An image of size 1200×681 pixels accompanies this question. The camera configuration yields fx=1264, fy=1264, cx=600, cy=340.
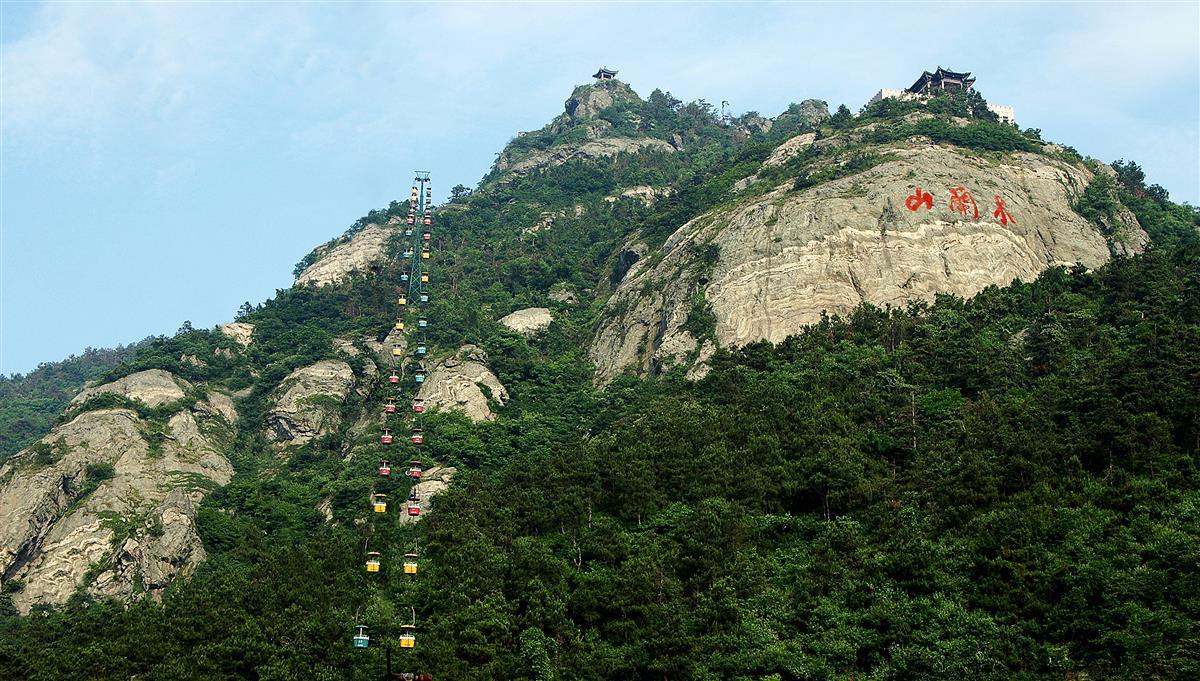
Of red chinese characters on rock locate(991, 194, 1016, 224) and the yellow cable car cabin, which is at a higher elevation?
red chinese characters on rock locate(991, 194, 1016, 224)

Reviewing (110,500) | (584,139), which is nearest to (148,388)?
(110,500)

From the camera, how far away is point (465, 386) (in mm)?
69188

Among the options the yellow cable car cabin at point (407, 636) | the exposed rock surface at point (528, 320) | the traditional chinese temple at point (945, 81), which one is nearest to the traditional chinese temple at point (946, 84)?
the traditional chinese temple at point (945, 81)

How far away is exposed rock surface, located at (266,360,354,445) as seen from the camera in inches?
2803

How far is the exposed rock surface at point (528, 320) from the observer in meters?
78.2

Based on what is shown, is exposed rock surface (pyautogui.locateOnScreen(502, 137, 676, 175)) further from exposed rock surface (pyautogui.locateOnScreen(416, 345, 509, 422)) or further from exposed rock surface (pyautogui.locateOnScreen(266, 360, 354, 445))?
exposed rock surface (pyautogui.locateOnScreen(416, 345, 509, 422))

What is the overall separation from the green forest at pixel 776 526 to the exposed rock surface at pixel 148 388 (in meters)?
4.92

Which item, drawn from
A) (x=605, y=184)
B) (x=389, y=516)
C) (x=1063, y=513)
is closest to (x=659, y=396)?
(x=389, y=516)

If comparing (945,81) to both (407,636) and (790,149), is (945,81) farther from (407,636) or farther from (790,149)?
(407,636)

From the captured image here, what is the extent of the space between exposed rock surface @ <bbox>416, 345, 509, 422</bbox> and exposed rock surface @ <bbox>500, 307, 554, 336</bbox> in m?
5.56

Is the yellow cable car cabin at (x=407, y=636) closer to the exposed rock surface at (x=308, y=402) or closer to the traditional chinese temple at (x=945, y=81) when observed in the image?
the exposed rock surface at (x=308, y=402)

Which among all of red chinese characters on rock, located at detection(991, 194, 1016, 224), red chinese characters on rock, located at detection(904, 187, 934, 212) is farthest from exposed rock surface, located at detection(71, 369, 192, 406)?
red chinese characters on rock, located at detection(991, 194, 1016, 224)

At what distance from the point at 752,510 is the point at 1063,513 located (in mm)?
11539

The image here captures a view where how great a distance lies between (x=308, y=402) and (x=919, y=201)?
36566mm
